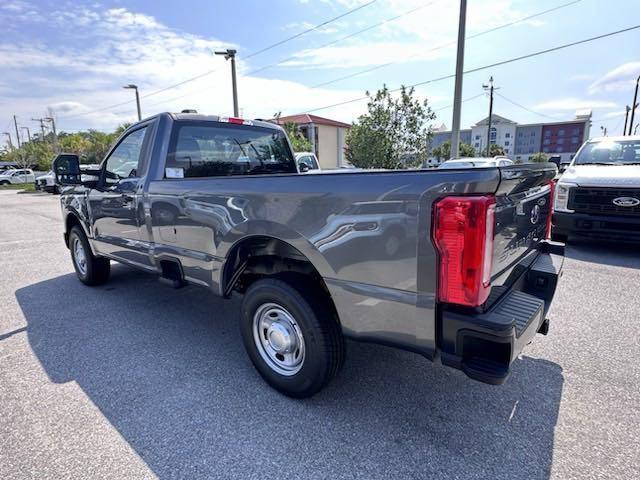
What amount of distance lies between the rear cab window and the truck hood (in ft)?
15.7

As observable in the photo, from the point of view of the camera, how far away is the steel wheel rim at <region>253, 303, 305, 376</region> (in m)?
2.61

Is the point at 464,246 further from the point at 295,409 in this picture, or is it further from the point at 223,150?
the point at 223,150

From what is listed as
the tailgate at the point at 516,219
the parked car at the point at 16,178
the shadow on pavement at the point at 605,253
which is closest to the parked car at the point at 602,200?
the shadow on pavement at the point at 605,253

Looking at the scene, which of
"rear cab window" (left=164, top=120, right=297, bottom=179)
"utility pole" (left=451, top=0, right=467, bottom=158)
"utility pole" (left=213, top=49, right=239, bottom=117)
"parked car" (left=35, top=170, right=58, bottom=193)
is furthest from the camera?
"parked car" (left=35, top=170, right=58, bottom=193)

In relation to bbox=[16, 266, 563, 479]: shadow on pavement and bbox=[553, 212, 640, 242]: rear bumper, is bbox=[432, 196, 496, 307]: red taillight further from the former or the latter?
bbox=[553, 212, 640, 242]: rear bumper

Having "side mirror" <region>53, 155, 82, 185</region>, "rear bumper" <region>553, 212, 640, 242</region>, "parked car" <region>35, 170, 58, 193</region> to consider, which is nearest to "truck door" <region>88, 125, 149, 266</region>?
"side mirror" <region>53, 155, 82, 185</region>

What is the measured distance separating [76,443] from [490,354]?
2.34 metres

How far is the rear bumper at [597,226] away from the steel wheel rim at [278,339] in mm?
5588

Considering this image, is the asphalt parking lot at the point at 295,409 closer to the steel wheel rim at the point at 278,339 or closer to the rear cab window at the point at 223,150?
the steel wheel rim at the point at 278,339

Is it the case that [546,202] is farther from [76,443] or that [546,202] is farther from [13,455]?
[13,455]

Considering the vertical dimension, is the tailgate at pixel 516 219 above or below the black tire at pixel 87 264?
above

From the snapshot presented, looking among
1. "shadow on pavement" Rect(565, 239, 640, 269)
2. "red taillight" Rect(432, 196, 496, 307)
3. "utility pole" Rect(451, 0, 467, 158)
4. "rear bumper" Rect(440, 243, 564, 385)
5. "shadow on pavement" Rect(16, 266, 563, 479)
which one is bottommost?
"shadow on pavement" Rect(16, 266, 563, 479)

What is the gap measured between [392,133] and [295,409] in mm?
18855

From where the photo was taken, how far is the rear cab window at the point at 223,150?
3609 millimetres
